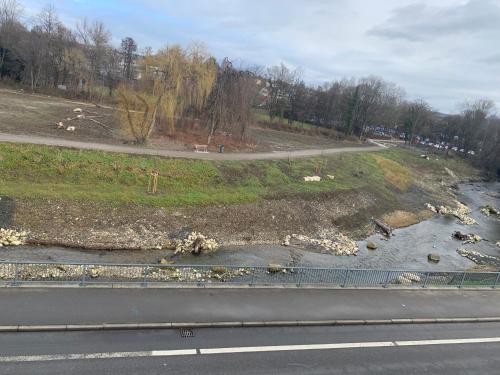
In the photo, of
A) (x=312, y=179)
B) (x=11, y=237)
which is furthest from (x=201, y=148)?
(x=11, y=237)

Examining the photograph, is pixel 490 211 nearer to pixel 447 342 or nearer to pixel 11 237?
pixel 447 342

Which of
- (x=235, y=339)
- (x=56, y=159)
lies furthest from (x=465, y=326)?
(x=56, y=159)

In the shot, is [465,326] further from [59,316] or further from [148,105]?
[148,105]

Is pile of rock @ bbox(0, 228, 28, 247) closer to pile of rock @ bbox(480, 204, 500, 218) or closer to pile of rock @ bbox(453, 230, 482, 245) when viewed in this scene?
pile of rock @ bbox(453, 230, 482, 245)

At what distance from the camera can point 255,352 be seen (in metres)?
11.8

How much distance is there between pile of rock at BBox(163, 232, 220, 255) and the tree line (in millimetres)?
15716

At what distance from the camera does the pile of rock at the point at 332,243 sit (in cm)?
2842

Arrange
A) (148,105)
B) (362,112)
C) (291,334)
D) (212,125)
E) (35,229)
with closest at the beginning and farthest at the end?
(291,334), (35,229), (148,105), (212,125), (362,112)

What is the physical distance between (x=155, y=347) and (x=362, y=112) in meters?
80.0

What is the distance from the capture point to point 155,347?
452 inches

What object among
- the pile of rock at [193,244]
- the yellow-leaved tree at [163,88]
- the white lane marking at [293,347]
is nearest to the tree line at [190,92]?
the yellow-leaved tree at [163,88]

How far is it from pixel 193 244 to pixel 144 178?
9541 mm

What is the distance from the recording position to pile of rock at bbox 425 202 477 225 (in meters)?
42.7

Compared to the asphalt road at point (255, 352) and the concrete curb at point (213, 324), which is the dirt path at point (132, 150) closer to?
the concrete curb at point (213, 324)
